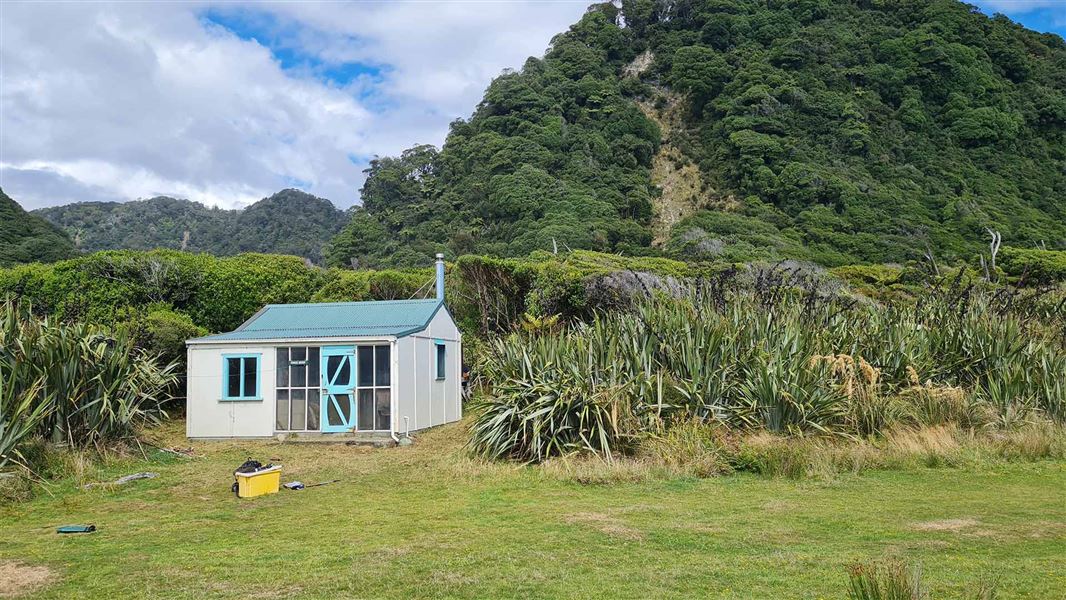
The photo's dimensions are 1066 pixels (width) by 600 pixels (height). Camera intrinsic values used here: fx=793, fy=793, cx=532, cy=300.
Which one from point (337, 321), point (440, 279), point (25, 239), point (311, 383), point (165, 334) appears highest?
point (25, 239)

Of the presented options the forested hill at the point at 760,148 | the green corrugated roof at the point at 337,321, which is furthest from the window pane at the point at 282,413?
the forested hill at the point at 760,148

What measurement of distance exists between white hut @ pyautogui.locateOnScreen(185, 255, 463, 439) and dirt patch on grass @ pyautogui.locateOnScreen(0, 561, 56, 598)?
876cm

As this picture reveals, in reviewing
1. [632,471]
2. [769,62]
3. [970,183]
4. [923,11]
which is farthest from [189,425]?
[923,11]

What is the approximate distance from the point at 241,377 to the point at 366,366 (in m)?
2.61

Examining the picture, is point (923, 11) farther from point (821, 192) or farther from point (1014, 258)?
point (1014, 258)

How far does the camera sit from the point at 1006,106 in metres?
60.4

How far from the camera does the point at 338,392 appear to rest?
15258 millimetres

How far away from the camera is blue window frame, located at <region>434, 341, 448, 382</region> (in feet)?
56.9

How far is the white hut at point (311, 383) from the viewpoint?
1514cm

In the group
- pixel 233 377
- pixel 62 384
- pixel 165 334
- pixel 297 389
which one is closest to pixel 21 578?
pixel 62 384

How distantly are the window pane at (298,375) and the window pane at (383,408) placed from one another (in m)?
1.53

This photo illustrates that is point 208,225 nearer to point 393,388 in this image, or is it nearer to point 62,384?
point 393,388

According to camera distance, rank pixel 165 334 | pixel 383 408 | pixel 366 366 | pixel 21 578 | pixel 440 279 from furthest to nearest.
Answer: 1. pixel 440 279
2. pixel 165 334
3. pixel 366 366
4. pixel 383 408
5. pixel 21 578

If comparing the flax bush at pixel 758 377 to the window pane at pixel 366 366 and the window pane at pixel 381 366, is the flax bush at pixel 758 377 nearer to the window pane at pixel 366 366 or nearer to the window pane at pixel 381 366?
the window pane at pixel 381 366
